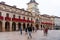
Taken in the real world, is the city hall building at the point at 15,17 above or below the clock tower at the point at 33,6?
below

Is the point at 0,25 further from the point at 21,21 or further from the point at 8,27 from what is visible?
the point at 21,21

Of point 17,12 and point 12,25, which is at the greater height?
point 17,12

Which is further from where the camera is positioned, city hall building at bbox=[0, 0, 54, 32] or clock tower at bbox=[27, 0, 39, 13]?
clock tower at bbox=[27, 0, 39, 13]

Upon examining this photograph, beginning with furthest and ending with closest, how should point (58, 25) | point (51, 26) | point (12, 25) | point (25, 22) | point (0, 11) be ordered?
1. point (58, 25)
2. point (51, 26)
3. point (25, 22)
4. point (12, 25)
5. point (0, 11)

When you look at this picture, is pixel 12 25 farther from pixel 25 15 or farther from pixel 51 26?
pixel 51 26

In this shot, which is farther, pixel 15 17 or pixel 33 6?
pixel 33 6

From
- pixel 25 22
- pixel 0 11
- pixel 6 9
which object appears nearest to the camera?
pixel 0 11

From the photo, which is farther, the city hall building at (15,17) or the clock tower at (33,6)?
the clock tower at (33,6)

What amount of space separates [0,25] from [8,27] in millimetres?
3487

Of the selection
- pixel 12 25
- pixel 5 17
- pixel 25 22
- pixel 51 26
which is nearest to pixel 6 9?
pixel 5 17

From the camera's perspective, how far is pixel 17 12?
176 ft

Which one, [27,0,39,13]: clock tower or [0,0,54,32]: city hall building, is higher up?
[27,0,39,13]: clock tower

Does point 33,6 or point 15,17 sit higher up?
point 33,6

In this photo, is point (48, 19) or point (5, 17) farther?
point (48, 19)
